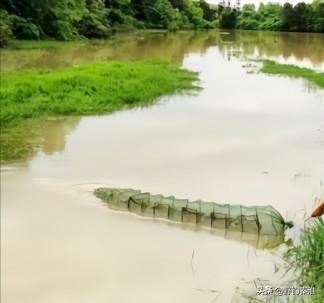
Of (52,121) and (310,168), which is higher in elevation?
(52,121)

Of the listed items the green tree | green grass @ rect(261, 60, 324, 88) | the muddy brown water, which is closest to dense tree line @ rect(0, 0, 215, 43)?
green grass @ rect(261, 60, 324, 88)

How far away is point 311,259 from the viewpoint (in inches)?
186

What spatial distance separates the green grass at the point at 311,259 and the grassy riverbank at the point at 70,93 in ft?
15.1

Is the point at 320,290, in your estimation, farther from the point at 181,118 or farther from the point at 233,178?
the point at 181,118

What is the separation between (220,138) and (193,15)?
176 feet

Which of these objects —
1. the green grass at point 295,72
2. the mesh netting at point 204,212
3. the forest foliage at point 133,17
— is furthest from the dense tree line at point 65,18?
the mesh netting at point 204,212

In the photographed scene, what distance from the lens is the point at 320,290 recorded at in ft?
13.4

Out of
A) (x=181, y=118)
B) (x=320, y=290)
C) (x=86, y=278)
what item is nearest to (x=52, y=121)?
(x=181, y=118)

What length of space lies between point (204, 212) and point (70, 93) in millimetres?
6832

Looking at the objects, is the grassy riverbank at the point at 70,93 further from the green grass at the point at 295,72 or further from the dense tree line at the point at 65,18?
the dense tree line at the point at 65,18

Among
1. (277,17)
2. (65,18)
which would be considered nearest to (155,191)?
(65,18)

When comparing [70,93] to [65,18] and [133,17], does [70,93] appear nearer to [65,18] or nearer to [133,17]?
[65,18]

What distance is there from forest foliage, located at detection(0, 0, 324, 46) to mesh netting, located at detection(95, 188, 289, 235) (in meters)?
17.2

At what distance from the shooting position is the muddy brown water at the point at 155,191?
468 cm
